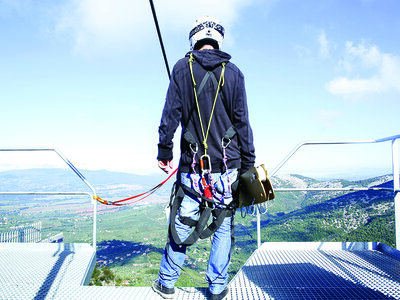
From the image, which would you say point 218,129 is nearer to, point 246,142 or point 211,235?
point 246,142

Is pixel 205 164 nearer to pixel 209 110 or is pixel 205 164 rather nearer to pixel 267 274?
pixel 209 110

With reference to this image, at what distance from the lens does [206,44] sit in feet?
5.71

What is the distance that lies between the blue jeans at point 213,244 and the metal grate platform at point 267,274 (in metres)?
0.17

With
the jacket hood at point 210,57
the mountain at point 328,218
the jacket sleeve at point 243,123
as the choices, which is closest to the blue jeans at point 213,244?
the jacket sleeve at point 243,123

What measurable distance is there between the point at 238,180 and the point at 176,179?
15.4 inches

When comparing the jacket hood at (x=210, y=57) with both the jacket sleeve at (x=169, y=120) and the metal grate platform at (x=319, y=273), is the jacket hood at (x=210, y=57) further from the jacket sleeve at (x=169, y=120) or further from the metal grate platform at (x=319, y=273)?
the metal grate platform at (x=319, y=273)

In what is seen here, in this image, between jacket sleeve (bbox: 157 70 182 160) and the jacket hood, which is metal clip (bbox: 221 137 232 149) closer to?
jacket sleeve (bbox: 157 70 182 160)

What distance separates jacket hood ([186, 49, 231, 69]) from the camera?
1.63 meters

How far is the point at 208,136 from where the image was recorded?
1674 millimetres

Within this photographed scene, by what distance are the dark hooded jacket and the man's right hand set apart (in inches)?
1.4

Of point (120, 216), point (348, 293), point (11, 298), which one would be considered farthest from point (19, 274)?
point (120, 216)

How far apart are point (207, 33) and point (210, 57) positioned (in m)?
0.17

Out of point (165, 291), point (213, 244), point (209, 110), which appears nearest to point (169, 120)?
point (209, 110)

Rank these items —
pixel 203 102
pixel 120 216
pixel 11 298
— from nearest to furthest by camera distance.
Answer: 1. pixel 203 102
2. pixel 11 298
3. pixel 120 216
